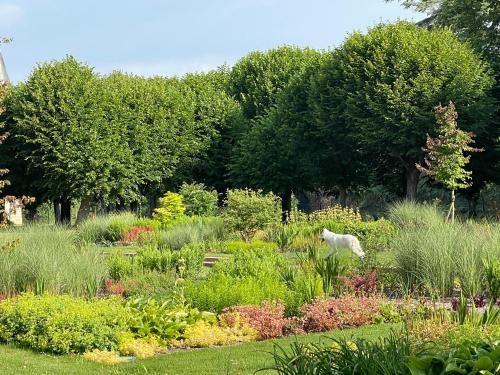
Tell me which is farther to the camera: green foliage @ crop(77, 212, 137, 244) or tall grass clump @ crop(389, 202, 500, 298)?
green foliage @ crop(77, 212, 137, 244)

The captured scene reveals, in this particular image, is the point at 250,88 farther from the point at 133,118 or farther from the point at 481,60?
the point at 481,60

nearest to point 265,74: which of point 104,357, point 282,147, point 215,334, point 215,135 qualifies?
point 215,135

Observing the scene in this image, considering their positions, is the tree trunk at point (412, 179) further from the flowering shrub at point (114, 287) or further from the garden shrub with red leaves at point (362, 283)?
the flowering shrub at point (114, 287)

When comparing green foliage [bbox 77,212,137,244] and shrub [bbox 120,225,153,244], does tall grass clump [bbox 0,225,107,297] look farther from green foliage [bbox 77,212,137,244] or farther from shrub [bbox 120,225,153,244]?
green foliage [bbox 77,212,137,244]

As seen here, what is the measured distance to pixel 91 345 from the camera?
8477 mm

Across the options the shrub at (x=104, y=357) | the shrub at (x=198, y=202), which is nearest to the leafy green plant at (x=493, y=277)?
the shrub at (x=104, y=357)

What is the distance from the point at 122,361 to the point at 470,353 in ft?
16.2

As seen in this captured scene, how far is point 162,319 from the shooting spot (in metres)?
9.02

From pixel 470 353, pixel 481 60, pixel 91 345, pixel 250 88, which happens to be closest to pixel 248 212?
pixel 91 345

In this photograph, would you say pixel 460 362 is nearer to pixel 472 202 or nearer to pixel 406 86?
pixel 406 86

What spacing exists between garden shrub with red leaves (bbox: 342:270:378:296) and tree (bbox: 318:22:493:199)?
65.8 feet

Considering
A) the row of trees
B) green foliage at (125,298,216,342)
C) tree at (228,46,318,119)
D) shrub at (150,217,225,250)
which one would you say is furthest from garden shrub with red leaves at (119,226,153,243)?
tree at (228,46,318,119)

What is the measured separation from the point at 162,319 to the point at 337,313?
2.29m

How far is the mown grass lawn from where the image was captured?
720 cm
